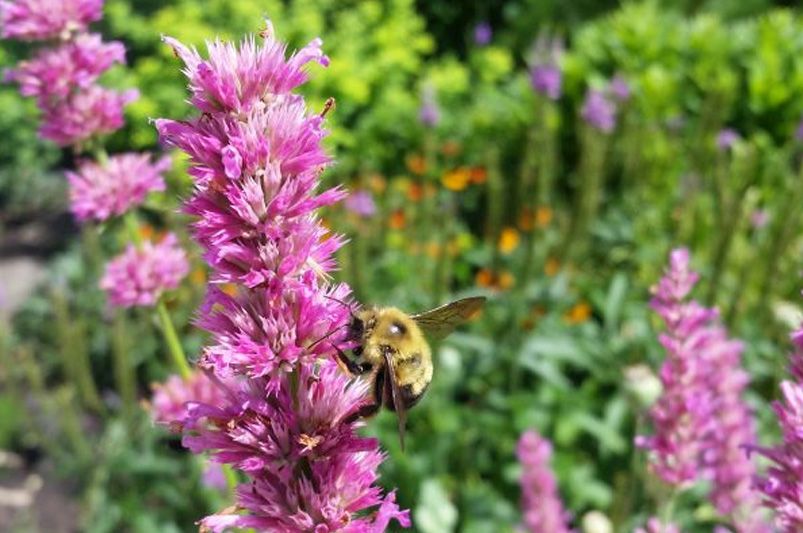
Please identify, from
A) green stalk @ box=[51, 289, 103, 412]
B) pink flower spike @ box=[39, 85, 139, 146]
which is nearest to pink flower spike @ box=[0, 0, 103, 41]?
pink flower spike @ box=[39, 85, 139, 146]

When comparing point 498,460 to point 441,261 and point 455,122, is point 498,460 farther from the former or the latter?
point 455,122

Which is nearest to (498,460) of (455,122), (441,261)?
(441,261)

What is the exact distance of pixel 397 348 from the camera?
63.3 inches

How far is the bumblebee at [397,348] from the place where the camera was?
4.53 feet

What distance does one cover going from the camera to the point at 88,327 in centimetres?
610

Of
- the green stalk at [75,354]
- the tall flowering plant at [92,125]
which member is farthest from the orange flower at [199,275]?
the tall flowering plant at [92,125]

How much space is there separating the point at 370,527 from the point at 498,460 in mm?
3308

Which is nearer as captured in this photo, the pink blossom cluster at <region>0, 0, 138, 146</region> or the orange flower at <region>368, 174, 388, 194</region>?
the pink blossom cluster at <region>0, 0, 138, 146</region>

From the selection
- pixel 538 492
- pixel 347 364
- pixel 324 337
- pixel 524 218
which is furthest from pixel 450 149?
pixel 324 337

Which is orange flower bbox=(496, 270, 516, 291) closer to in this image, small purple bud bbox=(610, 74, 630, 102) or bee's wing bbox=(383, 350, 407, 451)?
small purple bud bbox=(610, 74, 630, 102)

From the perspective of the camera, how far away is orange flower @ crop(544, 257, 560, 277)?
18.4ft

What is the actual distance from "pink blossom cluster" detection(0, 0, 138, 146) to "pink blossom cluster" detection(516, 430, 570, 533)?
1.45m

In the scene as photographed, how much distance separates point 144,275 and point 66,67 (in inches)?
18.8

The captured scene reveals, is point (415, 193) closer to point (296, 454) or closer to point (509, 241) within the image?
point (509, 241)
